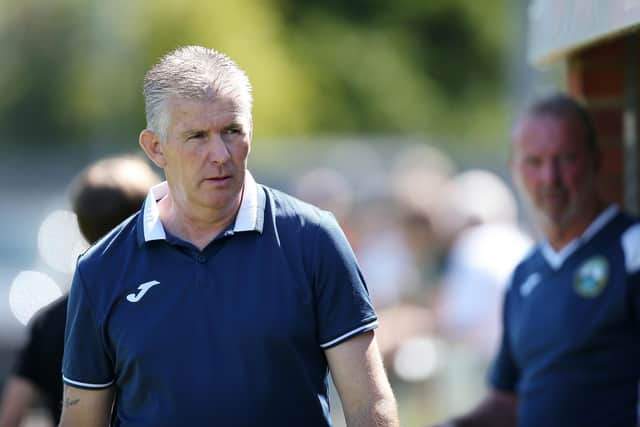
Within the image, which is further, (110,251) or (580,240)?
(580,240)

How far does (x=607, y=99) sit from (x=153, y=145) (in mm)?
2636

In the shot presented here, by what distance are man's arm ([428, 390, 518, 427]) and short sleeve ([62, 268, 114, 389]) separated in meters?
1.94

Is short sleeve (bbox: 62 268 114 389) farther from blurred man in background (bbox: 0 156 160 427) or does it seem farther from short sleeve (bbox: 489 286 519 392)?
short sleeve (bbox: 489 286 519 392)

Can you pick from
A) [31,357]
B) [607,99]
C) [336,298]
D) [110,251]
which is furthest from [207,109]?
[607,99]

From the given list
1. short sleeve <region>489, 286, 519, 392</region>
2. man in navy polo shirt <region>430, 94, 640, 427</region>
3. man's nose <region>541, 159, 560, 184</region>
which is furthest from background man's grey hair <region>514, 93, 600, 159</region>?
short sleeve <region>489, 286, 519, 392</region>

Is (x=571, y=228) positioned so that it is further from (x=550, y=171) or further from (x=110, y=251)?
(x=110, y=251)

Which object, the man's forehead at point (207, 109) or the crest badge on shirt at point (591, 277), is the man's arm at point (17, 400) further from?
the crest badge on shirt at point (591, 277)

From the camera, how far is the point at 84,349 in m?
3.67

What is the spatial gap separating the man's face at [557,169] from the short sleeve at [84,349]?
6.66 feet

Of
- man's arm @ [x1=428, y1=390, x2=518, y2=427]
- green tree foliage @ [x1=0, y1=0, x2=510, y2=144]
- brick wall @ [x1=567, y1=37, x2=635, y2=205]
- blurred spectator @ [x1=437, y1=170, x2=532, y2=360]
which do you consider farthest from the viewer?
green tree foliage @ [x1=0, y1=0, x2=510, y2=144]

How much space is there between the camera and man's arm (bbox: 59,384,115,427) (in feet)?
12.2

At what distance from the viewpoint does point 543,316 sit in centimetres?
491

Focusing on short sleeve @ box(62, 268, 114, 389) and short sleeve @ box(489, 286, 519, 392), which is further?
short sleeve @ box(489, 286, 519, 392)

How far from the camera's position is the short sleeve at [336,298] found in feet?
11.7
